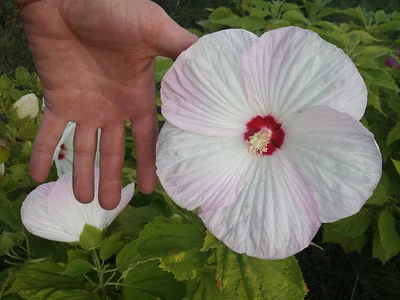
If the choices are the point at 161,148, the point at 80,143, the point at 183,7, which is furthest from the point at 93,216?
the point at 183,7

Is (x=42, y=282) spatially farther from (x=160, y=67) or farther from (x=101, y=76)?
(x=160, y=67)

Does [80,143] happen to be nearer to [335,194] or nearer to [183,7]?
[335,194]

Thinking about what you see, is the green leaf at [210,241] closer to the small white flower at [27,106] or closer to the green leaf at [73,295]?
the green leaf at [73,295]

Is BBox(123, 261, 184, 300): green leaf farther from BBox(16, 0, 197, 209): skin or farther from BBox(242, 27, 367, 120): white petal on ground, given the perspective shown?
BBox(242, 27, 367, 120): white petal on ground

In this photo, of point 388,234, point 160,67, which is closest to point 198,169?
point 160,67

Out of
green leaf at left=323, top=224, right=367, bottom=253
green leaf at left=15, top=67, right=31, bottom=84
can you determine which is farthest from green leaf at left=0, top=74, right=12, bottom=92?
green leaf at left=323, top=224, right=367, bottom=253

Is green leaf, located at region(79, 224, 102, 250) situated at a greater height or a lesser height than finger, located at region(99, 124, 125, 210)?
lesser
